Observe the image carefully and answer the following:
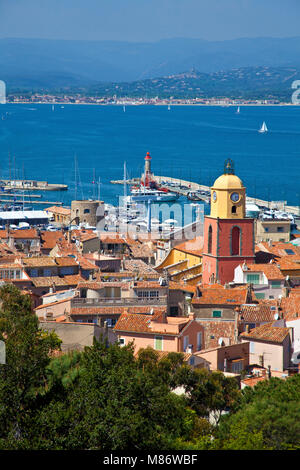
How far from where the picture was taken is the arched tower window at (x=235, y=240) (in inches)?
867

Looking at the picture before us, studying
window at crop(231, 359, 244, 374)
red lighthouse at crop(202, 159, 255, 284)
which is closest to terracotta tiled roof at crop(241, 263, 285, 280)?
red lighthouse at crop(202, 159, 255, 284)

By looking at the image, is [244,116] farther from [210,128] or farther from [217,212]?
[217,212]

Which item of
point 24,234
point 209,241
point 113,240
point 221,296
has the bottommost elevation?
point 24,234

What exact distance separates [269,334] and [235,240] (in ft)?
21.4

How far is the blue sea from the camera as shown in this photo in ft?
269

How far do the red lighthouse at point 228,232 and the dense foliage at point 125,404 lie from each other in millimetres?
8533

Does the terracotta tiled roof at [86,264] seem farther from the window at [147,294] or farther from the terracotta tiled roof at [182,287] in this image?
the window at [147,294]

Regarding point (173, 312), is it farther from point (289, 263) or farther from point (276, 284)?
point (289, 263)

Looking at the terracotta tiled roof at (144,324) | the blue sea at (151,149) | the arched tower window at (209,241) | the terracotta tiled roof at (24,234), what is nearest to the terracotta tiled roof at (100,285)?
the terracotta tiled roof at (144,324)

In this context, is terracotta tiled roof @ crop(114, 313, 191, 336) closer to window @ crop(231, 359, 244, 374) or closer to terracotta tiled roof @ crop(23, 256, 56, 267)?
window @ crop(231, 359, 244, 374)

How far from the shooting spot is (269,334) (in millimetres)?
15789

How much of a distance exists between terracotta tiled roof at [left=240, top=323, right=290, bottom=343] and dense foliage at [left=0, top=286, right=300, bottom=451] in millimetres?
2318

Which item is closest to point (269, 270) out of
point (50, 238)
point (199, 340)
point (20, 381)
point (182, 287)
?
point (182, 287)

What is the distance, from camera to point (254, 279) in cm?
2083
